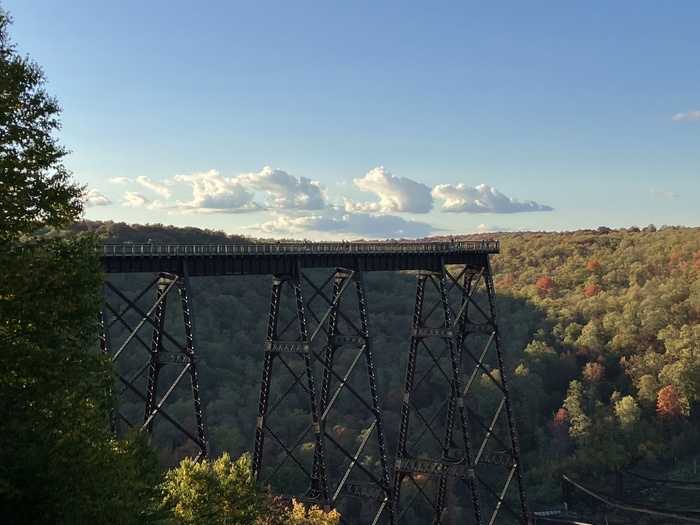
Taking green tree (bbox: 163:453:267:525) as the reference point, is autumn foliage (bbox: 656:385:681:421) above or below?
below

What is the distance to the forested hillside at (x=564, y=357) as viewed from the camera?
66.2 m

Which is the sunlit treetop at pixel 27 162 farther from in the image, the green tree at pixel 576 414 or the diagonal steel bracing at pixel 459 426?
the green tree at pixel 576 414

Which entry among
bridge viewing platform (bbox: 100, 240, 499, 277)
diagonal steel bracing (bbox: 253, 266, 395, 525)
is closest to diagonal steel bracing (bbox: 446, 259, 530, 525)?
bridge viewing platform (bbox: 100, 240, 499, 277)

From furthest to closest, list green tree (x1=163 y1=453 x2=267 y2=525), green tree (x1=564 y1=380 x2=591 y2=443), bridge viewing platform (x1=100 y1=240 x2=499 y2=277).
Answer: green tree (x1=564 y1=380 x2=591 y2=443)
bridge viewing platform (x1=100 y1=240 x2=499 y2=277)
green tree (x1=163 y1=453 x2=267 y2=525)

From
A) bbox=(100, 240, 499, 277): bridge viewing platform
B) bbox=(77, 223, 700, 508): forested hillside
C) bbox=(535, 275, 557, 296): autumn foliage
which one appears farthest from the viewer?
bbox=(535, 275, 557, 296): autumn foliage

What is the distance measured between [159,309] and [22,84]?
11.5 m

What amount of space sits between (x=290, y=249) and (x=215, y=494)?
31.7ft

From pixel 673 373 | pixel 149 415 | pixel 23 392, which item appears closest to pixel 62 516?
pixel 23 392

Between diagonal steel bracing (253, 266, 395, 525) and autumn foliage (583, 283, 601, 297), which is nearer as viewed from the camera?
diagonal steel bracing (253, 266, 395, 525)

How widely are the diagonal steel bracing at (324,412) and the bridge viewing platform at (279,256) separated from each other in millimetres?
808

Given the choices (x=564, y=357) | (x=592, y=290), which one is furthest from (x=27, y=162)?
(x=592, y=290)

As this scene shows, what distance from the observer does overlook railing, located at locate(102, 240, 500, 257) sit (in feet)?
74.2

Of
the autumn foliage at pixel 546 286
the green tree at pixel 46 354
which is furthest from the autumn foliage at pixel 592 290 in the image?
the green tree at pixel 46 354

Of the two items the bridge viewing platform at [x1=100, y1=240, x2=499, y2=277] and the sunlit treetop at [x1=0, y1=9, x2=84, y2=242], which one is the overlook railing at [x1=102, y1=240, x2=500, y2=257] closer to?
the bridge viewing platform at [x1=100, y1=240, x2=499, y2=277]
